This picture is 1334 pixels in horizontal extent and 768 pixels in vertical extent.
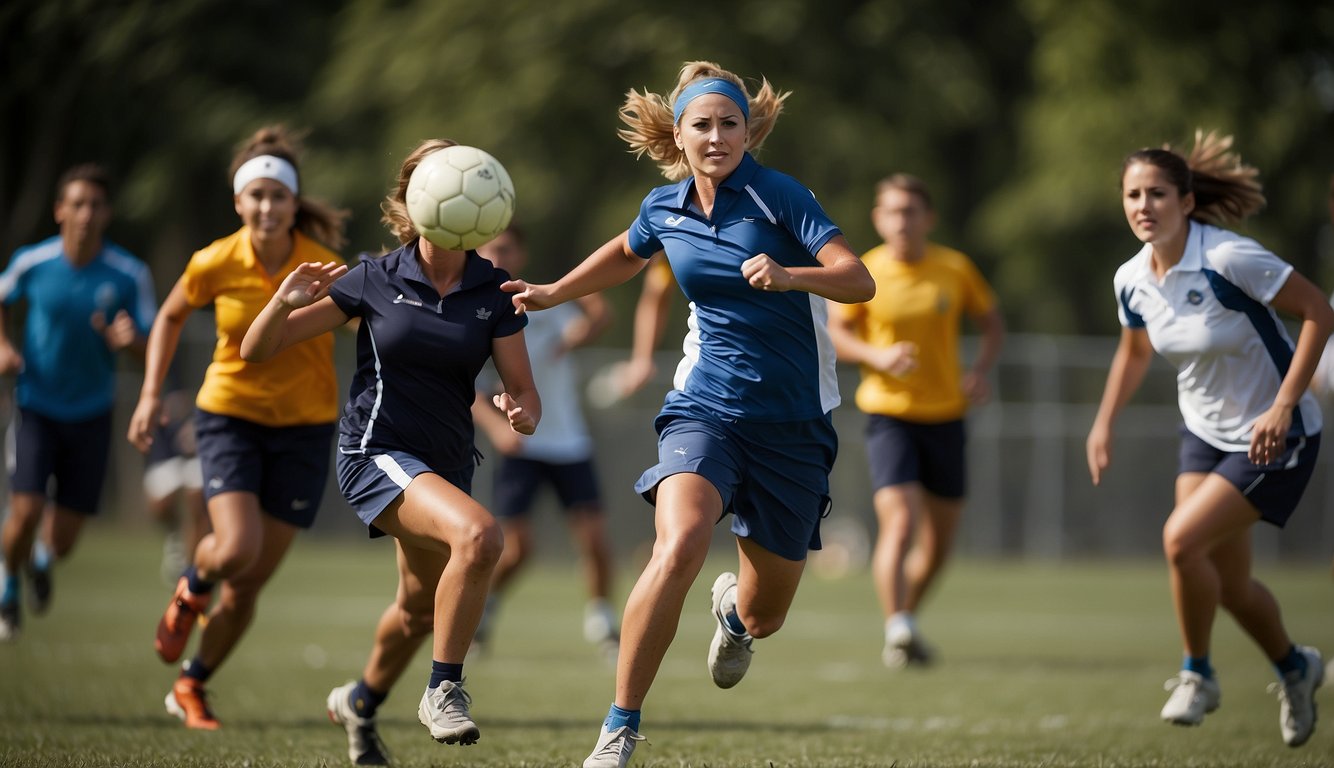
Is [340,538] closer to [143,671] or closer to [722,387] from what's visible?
[143,671]

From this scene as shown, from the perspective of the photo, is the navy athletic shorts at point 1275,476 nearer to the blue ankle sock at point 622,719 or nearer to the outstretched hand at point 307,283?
the blue ankle sock at point 622,719

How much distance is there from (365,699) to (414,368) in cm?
140

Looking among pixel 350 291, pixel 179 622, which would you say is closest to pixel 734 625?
pixel 350 291

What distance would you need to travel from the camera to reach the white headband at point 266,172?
256 inches

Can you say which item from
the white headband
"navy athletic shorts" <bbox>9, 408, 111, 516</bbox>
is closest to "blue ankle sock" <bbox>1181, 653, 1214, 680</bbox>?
the white headband

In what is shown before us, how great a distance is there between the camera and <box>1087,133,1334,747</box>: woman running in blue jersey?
6008mm

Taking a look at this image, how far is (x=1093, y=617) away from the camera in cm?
1290

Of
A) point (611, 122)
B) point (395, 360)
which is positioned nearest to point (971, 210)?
point (611, 122)

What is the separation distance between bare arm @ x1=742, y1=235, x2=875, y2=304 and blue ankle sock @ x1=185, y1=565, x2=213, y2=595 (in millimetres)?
3100

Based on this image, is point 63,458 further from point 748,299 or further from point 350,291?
point 748,299

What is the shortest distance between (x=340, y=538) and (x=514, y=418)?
15860 millimetres

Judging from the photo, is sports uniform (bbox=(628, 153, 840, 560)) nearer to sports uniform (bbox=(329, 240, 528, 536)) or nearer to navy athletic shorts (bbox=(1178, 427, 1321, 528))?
sports uniform (bbox=(329, 240, 528, 536))

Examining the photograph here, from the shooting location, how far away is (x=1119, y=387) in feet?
22.2

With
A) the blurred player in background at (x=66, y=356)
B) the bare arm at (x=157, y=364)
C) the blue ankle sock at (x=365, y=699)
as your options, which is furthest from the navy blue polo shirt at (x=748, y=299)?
the blurred player in background at (x=66, y=356)
